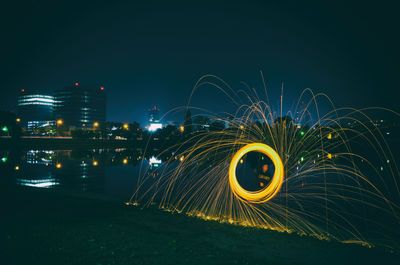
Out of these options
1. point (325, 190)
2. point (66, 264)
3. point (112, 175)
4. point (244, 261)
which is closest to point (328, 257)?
point (244, 261)

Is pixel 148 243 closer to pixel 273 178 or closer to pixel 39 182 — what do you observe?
A: pixel 273 178

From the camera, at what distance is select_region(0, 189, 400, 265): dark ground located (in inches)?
209

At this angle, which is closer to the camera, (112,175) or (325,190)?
(325,190)

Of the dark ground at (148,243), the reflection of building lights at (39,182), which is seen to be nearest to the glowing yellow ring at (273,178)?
the dark ground at (148,243)

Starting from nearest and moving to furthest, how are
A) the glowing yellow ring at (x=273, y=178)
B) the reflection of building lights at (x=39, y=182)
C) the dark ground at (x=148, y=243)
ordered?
the dark ground at (x=148, y=243) → the glowing yellow ring at (x=273, y=178) → the reflection of building lights at (x=39, y=182)

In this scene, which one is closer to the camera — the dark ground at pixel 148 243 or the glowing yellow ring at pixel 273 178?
the dark ground at pixel 148 243

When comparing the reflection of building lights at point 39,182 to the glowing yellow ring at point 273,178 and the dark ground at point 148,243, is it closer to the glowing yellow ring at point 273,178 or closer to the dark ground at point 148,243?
the dark ground at point 148,243

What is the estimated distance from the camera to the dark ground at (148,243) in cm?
531

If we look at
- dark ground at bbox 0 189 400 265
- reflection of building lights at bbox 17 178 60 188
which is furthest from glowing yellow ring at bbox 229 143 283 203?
reflection of building lights at bbox 17 178 60 188

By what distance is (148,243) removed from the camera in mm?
6020

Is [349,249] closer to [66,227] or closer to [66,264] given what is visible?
[66,264]

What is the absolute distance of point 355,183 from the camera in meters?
19.5

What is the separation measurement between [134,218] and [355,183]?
59.3 ft

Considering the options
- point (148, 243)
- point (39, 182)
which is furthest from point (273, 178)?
point (39, 182)
